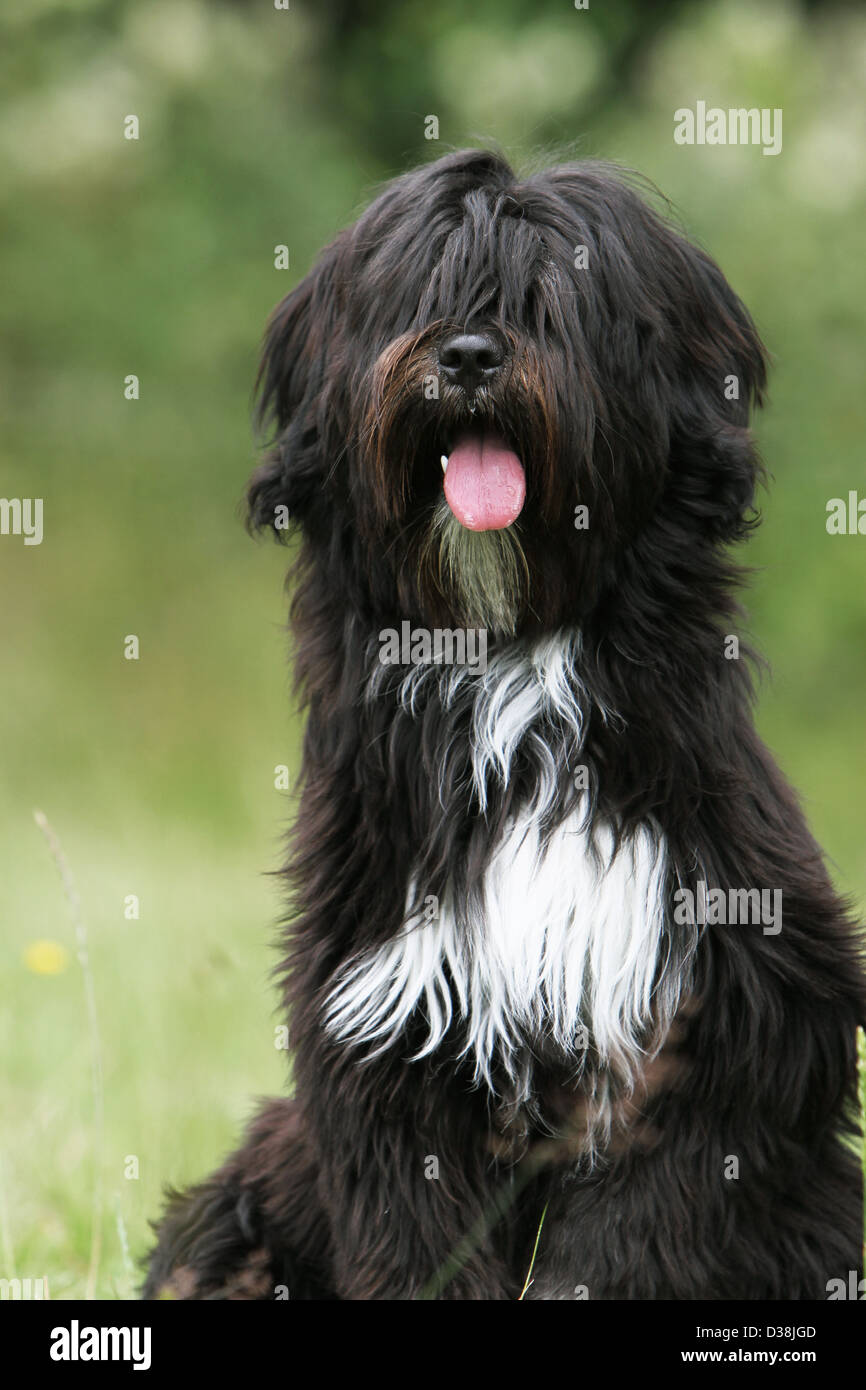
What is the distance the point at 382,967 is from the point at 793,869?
2.95ft

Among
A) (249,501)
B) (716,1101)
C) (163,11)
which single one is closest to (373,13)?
(163,11)

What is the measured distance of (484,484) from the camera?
3.72 meters

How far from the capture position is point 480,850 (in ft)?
12.6

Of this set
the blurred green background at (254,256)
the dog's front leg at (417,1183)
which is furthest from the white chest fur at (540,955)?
the blurred green background at (254,256)

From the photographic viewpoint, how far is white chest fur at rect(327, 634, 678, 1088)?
3797 millimetres

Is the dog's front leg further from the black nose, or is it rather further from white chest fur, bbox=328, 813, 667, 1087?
the black nose

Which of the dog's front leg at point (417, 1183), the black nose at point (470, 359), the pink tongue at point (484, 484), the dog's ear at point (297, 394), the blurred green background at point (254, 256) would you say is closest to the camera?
the black nose at point (470, 359)

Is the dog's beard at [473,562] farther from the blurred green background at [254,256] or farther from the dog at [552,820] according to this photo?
the blurred green background at [254,256]

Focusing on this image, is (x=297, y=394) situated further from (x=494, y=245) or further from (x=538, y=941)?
(x=538, y=941)

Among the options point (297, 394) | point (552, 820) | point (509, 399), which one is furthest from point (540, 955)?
point (297, 394)

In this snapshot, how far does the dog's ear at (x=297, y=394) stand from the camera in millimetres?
4059

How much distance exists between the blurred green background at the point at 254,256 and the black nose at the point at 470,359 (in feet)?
23.8

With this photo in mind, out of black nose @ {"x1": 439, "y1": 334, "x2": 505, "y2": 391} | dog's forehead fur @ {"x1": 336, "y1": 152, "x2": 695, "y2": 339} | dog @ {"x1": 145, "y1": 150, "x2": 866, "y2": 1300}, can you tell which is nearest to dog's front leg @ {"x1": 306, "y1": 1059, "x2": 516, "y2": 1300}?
dog @ {"x1": 145, "y1": 150, "x2": 866, "y2": 1300}
